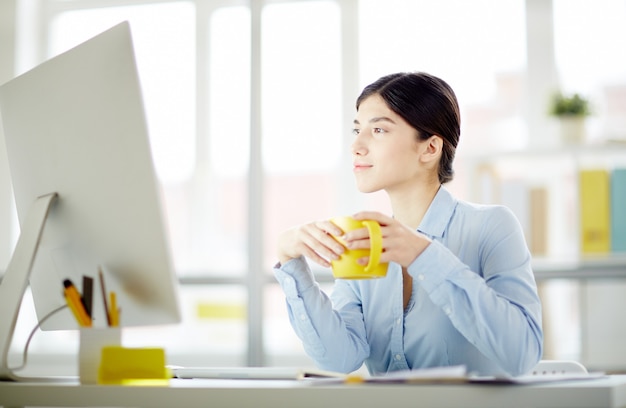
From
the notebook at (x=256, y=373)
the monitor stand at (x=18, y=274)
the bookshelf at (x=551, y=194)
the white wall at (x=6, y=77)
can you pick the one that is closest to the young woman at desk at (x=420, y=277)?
the notebook at (x=256, y=373)

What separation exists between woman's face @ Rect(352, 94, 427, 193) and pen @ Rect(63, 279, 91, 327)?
0.64 m

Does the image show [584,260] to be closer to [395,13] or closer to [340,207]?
[340,207]

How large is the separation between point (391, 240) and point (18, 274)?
1.90 ft

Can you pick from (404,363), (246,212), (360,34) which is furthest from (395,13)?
(404,363)

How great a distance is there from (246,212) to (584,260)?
1503mm

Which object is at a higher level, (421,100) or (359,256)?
(421,100)

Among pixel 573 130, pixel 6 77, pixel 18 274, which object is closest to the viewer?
pixel 18 274

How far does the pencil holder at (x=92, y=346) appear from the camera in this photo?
110 cm

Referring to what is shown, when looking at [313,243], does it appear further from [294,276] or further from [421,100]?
[421,100]

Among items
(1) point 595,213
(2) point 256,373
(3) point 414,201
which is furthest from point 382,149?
(1) point 595,213

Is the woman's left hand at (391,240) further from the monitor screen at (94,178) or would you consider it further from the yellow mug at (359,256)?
the monitor screen at (94,178)

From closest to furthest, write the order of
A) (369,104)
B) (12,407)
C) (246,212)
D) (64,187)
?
(12,407) < (64,187) < (369,104) < (246,212)

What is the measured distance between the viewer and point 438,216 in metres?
1.58

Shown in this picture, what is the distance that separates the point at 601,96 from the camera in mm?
3662
